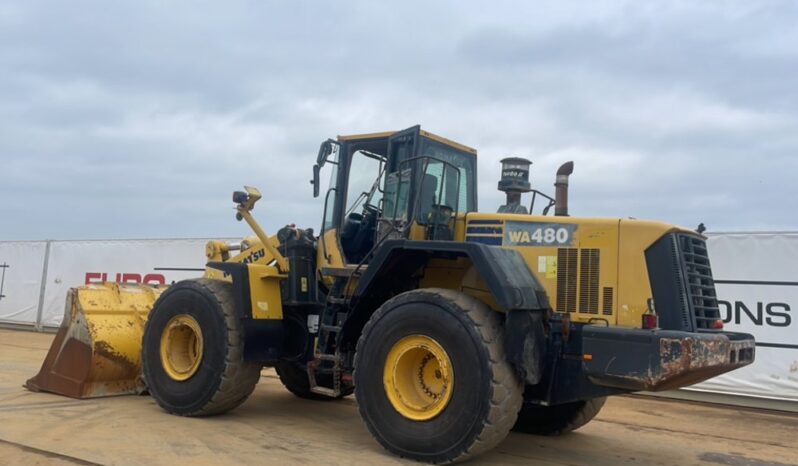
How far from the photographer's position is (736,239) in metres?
10.6

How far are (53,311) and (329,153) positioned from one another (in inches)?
545

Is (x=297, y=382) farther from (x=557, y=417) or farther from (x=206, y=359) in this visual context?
(x=557, y=417)

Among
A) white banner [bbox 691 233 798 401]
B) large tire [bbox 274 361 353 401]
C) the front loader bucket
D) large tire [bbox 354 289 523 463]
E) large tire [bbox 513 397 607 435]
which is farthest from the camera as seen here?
white banner [bbox 691 233 798 401]

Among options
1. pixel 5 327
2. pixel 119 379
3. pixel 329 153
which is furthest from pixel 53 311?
pixel 329 153

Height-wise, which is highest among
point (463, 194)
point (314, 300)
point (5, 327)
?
point (463, 194)

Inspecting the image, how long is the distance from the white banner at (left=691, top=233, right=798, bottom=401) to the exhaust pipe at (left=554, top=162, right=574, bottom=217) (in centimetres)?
507

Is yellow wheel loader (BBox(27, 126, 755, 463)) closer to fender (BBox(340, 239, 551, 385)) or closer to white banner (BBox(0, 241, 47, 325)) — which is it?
fender (BBox(340, 239, 551, 385))

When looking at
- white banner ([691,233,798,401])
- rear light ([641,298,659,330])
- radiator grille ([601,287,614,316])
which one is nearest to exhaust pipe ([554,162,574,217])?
radiator grille ([601,287,614,316])

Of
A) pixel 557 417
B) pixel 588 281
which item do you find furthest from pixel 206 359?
pixel 588 281

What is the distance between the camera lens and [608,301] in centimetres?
566

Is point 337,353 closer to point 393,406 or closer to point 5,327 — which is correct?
point 393,406

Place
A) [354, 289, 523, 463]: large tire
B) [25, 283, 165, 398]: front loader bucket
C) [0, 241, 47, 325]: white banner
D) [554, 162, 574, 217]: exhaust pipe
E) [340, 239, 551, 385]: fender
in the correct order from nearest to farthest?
[354, 289, 523, 463]: large tire → [340, 239, 551, 385]: fender → [554, 162, 574, 217]: exhaust pipe → [25, 283, 165, 398]: front loader bucket → [0, 241, 47, 325]: white banner

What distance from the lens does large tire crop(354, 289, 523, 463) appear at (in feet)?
17.6

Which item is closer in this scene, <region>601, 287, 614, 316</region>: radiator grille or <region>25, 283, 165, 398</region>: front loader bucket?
<region>601, 287, 614, 316</region>: radiator grille
